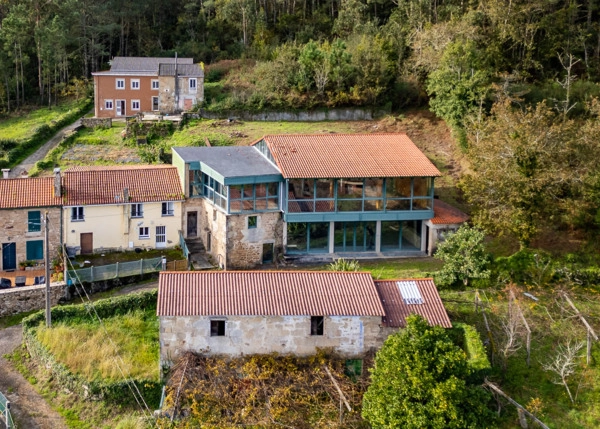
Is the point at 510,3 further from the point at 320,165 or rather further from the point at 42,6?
the point at 42,6

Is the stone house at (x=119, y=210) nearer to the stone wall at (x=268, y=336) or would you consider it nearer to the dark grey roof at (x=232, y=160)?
the dark grey roof at (x=232, y=160)

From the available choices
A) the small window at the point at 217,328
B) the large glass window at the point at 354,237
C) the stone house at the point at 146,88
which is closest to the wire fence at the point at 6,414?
the small window at the point at 217,328

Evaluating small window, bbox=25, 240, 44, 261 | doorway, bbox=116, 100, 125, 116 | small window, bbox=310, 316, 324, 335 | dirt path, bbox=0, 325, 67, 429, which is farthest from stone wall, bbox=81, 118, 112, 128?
small window, bbox=310, 316, 324, 335

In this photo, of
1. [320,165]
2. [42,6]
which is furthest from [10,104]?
[320,165]

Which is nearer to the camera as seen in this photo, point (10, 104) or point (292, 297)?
point (292, 297)

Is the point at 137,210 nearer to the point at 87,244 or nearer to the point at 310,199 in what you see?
the point at 87,244

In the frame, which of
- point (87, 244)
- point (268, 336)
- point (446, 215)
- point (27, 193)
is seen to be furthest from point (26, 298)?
point (446, 215)

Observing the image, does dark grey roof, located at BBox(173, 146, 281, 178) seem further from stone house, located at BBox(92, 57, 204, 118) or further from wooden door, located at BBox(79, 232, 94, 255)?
stone house, located at BBox(92, 57, 204, 118)
